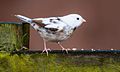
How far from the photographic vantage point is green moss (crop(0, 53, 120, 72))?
123cm

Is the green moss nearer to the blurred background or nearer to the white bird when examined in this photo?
the white bird

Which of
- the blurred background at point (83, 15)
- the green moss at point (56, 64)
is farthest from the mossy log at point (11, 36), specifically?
the blurred background at point (83, 15)

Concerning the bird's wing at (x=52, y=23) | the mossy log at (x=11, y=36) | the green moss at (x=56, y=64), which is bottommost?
the green moss at (x=56, y=64)

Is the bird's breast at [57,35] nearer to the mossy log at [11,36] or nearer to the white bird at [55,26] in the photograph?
the white bird at [55,26]

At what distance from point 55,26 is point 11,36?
0.68 ft

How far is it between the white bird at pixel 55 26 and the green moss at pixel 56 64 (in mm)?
180

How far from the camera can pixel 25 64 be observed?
1229mm

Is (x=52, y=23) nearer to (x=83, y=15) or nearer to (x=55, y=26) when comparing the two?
(x=55, y=26)

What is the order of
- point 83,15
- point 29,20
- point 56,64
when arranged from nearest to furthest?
point 56,64
point 29,20
point 83,15

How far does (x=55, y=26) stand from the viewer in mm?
1430

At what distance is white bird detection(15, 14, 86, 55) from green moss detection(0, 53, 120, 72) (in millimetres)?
180

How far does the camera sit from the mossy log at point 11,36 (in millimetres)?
1244

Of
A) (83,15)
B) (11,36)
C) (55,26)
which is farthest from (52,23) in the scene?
(83,15)

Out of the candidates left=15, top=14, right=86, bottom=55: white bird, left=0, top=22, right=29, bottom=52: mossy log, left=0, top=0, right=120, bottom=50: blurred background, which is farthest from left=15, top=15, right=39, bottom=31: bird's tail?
left=0, top=0, right=120, bottom=50: blurred background
